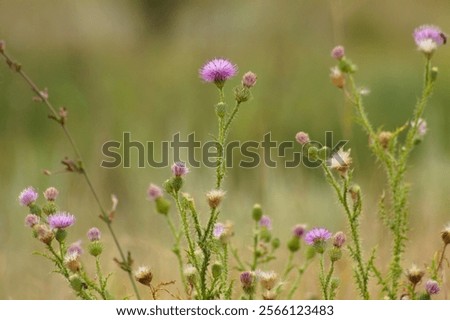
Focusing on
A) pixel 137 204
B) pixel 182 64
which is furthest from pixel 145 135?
pixel 182 64

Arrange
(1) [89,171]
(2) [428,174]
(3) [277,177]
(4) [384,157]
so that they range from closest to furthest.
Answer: (4) [384,157]
(2) [428,174]
(3) [277,177]
(1) [89,171]

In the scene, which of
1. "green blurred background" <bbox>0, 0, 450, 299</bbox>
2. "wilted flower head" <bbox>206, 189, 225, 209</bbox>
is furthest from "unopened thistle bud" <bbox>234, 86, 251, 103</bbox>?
"green blurred background" <bbox>0, 0, 450, 299</bbox>

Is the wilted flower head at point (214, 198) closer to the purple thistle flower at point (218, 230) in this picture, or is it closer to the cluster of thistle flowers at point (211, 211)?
the cluster of thistle flowers at point (211, 211)

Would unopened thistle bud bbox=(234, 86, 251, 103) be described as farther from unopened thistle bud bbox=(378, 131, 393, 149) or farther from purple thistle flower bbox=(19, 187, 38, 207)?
purple thistle flower bbox=(19, 187, 38, 207)

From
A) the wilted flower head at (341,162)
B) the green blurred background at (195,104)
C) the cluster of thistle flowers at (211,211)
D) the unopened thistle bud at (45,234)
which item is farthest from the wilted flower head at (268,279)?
the green blurred background at (195,104)

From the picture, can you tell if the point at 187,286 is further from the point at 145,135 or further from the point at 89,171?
the point at 145,135

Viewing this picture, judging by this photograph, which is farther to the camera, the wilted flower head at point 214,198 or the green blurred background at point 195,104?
the green blurred background at point 195,104

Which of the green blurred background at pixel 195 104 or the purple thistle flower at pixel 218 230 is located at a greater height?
the green blurred background at pixel 195 104
